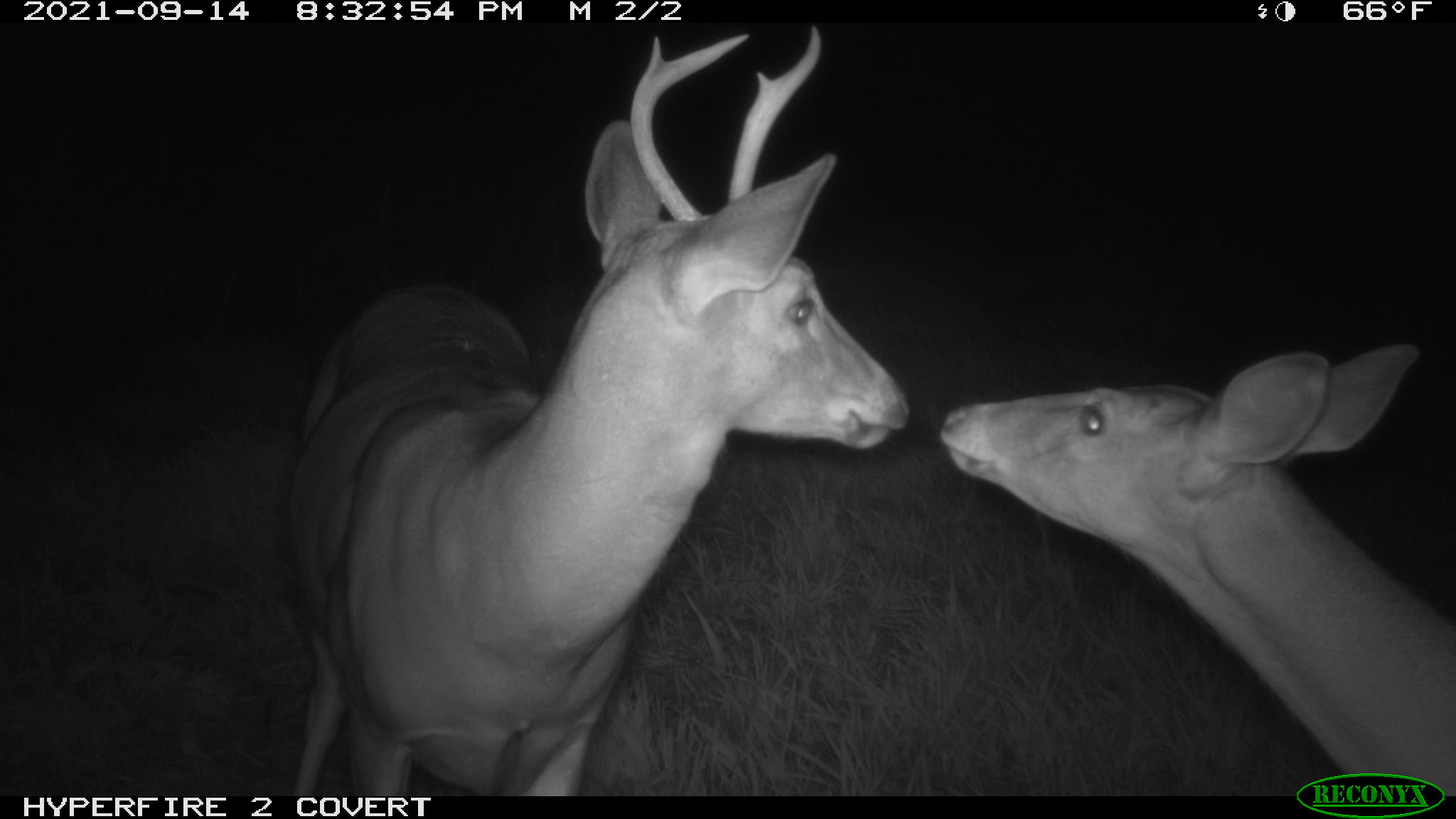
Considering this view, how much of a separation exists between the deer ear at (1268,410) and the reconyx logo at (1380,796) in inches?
29.7

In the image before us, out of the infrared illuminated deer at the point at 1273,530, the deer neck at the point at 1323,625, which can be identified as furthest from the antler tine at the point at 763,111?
the deer neck at the point at 1323,625

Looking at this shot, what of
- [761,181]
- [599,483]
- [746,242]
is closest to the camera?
[746,242]

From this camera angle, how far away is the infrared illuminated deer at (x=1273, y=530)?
2275 mm

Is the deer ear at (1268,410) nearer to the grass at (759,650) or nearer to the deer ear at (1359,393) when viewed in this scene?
the deer ear at (1359,393)

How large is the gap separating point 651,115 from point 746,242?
Result: 56 cm

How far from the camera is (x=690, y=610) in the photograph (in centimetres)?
404

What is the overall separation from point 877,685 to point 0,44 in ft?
22.3

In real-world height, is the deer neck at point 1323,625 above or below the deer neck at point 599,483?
below

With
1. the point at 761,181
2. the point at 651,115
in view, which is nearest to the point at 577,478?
the point at 651,115

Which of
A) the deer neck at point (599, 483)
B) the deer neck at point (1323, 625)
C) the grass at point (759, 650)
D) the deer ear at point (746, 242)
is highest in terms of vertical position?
the deer ear at point (746, 242)

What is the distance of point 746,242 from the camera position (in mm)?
1930

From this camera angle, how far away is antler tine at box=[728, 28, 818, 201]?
7.13 feet

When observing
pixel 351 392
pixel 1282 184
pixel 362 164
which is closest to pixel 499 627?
pixel 351 392

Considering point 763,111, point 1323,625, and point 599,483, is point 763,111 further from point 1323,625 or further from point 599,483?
point 1323,625
